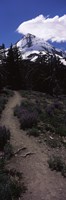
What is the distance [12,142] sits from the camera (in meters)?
15.4

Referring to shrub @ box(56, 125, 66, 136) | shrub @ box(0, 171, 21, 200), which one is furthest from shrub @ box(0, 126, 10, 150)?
shrub @ box(56, 125, 66, 136)

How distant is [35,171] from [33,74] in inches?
2284

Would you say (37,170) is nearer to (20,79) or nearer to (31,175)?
(31,175)

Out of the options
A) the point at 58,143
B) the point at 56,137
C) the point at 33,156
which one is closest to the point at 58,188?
the point at 33,156

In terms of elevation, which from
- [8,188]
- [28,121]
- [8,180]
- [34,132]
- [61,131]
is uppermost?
[8,188]

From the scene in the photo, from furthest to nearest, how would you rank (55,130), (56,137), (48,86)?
(48,86) < (55,130) < (56,137)

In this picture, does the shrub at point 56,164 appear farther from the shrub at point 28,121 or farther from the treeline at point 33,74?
the treeline at point 33,74

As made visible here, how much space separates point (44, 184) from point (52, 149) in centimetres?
404

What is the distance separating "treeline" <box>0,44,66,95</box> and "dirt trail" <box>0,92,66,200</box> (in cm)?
3308

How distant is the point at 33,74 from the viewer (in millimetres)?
69562

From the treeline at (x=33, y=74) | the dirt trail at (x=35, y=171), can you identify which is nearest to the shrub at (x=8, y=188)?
the dirt trail at (x=35, y=171)

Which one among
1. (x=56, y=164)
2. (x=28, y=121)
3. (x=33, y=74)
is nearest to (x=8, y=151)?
(x=56, y=164)

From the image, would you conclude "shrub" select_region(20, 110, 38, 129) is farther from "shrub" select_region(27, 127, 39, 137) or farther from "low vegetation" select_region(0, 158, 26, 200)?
"low vegetation" select_region(0, 158, 26, 200)

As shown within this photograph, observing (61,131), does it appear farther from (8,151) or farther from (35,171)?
(35,171)
